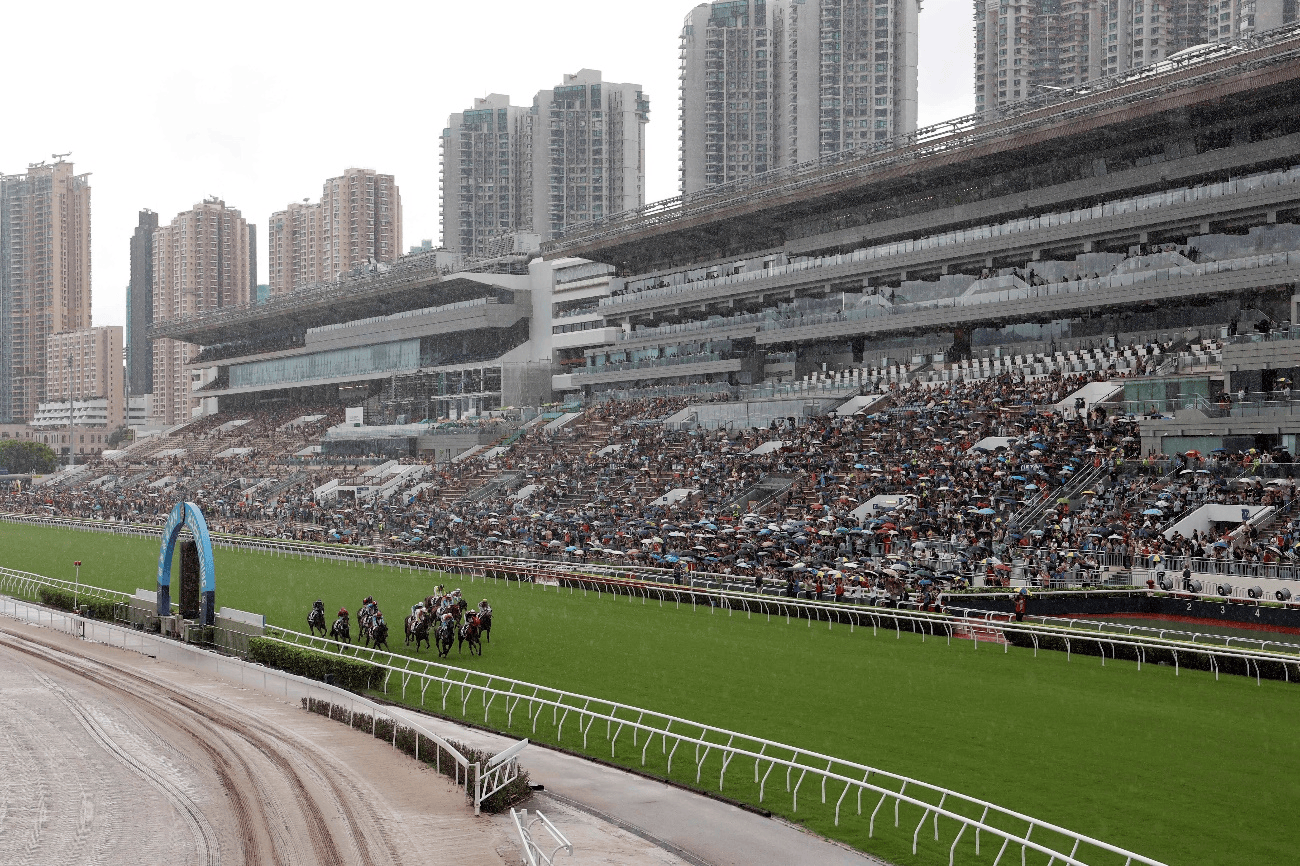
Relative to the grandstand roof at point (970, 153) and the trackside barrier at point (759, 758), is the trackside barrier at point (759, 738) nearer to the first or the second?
the trackside barrier at point (759, 758)

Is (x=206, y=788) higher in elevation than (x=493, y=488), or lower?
lower

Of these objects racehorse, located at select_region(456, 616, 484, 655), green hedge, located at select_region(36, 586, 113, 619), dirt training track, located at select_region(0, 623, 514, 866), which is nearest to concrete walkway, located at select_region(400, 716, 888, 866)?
dirt training track, located at select_region(0, 623, 514, 866)

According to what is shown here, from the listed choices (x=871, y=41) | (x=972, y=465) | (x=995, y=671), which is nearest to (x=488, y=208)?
(x=871, y=41)

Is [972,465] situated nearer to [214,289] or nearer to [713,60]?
[713,60]

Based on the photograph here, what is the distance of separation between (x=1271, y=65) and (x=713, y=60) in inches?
3642

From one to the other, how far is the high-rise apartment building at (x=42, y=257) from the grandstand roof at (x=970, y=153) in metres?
135

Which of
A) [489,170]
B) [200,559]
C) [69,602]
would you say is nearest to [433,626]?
[200,559]

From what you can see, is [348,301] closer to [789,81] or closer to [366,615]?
[789,81]

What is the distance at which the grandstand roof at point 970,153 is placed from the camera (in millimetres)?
44594

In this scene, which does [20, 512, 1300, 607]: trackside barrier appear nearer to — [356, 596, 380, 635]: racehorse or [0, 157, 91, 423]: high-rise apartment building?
[356, 596, 380, 635]: racehorse

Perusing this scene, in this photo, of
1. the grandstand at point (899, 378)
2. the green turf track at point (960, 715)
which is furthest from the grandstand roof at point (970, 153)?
the green turf track at point (960, 715)

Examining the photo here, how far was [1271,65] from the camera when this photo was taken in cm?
4278

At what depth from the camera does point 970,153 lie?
51.8 m

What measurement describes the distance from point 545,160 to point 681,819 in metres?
127
